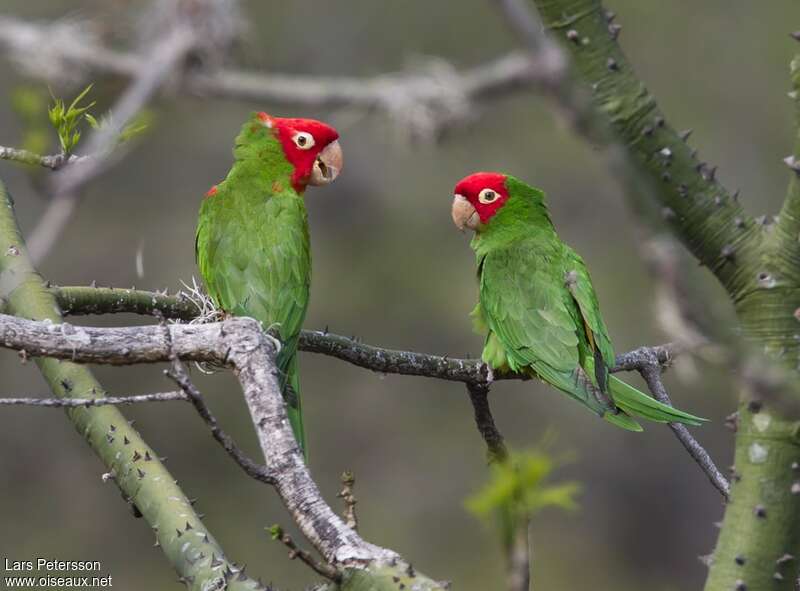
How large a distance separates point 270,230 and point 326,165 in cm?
44

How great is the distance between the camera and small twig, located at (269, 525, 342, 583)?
5.27 feet

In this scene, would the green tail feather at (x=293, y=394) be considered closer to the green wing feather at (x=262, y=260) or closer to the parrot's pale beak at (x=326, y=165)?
the green wing feather at (x=262, y=260)

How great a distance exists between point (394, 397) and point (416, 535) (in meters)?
1.38

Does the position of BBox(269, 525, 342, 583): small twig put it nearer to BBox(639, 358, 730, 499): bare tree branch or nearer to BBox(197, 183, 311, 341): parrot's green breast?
BBox(639, 358, 730, 499): bare tree branch

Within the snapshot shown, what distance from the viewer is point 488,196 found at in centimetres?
415

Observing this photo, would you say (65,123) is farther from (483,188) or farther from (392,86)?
(483,188)

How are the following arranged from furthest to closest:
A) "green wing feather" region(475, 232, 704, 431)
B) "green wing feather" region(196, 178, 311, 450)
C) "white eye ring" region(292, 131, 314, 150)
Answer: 1. "white eye ring" region(292, 131, 314, 150)
2. "green wing feather" region(475, 232, 704, 431)
3. "green wing feather" region(196, 178, 311, 450)

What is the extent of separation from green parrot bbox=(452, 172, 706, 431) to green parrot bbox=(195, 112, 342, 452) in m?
0.64

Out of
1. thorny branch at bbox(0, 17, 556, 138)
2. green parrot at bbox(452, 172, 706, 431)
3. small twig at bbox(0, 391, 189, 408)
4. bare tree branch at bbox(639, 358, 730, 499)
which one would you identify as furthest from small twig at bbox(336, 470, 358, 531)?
green parrot at bbox(452, 172, 706, 431)

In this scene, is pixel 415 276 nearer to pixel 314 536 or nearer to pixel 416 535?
pixel 416 535

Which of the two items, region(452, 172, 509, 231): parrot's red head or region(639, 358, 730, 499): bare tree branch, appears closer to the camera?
region(639, 358, 730, 499): bare tree branch

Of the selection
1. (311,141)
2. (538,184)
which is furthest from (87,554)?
(311,141)

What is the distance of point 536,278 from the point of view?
3.89 m

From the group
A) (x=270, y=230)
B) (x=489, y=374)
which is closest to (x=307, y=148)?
(x=270, y=230)
